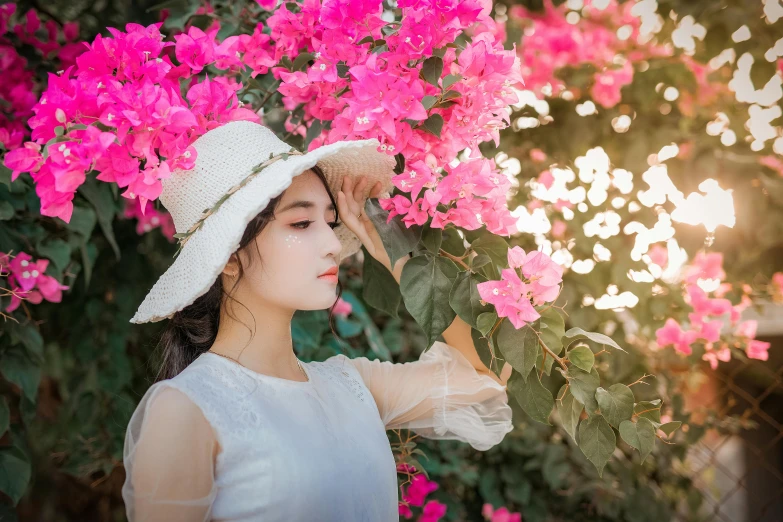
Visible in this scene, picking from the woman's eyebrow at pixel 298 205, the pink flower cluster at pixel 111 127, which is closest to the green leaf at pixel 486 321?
the woman's eyebrow at pixel 298 205

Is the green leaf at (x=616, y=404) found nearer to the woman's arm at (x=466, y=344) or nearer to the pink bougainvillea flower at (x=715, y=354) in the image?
the woman's arm at (x=466, y=344)

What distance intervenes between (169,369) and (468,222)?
581 mm

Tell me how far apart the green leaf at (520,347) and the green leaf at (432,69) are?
1.23 ft

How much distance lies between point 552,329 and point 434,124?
1.15ft

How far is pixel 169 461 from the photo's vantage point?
95 cm

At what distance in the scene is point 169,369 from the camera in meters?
1.23

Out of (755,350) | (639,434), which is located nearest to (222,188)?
(639,434)

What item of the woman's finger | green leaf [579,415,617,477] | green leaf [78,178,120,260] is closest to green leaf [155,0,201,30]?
green leaf [78,178,120,260]

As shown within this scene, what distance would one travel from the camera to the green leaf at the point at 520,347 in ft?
3.36

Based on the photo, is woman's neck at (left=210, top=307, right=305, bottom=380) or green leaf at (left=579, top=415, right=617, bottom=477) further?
woman's neck at (left=210, top=307, right=305, bottom=380)

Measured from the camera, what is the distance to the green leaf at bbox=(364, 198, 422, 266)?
1.08 m

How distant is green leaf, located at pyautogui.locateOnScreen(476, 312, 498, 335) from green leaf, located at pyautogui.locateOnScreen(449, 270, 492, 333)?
0.05 feet

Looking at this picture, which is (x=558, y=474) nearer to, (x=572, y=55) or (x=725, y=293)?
(x=725, y=293)

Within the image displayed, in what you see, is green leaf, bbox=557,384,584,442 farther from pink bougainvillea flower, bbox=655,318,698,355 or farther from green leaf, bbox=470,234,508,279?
pink bougainvillea flower, bbox=655,318,698,355
